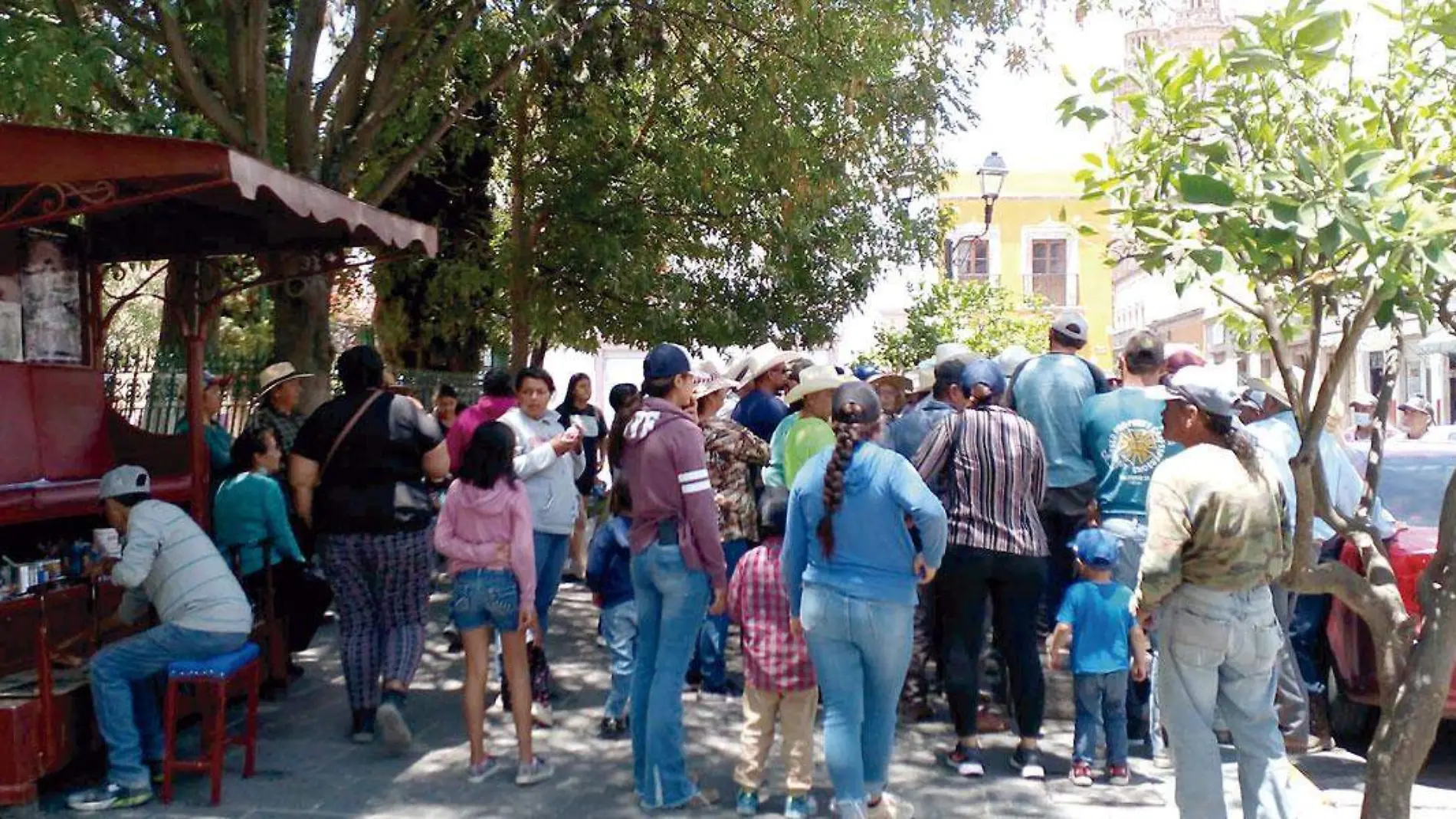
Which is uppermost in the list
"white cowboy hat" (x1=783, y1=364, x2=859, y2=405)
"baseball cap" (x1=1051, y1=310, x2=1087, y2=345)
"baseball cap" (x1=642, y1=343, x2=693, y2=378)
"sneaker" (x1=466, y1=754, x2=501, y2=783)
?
"baseball cap" (x1=1051, y1=310, x2=1087, y2=345)

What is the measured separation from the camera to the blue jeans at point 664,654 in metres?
5.73

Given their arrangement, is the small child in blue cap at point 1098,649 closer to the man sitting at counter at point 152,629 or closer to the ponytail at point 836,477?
the ponytail at point 836,477

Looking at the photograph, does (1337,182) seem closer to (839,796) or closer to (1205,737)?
(1205,737)

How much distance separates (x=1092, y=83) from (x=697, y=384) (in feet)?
12.3

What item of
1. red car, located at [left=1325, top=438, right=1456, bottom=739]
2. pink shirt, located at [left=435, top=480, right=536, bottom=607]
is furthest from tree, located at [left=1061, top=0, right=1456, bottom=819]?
pink shirt, located at [left=435, top=480, right=536, bottom=607]

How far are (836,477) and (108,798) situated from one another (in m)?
3.38

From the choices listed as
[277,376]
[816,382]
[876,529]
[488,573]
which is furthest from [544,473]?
[277,376]

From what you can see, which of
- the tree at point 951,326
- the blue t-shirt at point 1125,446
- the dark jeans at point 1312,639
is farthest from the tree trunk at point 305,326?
the tree at point 951,326

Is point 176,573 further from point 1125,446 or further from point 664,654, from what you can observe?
point 1125,446

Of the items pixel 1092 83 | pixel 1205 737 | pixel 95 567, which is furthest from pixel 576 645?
pixel 1092 83

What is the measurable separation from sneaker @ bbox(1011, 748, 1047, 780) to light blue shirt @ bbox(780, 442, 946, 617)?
158 centimetres

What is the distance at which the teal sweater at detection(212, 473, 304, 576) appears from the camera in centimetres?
735

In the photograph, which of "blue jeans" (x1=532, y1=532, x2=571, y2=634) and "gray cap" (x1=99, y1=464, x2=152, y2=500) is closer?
"gray cap" (x1=99, y1=464, x2=152, y2=500)

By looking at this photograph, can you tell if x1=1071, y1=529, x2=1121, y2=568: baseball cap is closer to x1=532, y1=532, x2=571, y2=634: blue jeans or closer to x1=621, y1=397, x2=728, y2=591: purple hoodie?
x1=621, y1=397, x2=728, y2=591: purple hoodie
